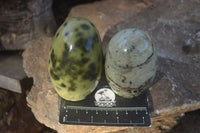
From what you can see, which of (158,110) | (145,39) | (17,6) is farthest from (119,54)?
(17,6)

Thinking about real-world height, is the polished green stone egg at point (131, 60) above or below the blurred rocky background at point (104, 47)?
above

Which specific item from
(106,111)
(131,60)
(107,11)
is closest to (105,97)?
(106,111)

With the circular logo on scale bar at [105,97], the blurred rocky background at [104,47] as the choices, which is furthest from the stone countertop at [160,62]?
the circular logo on scale bar at [105,97]

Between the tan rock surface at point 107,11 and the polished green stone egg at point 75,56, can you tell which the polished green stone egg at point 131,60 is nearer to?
the polished green stone egg at point 75,56

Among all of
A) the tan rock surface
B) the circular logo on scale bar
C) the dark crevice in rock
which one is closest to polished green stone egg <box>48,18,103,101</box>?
the circular logo on scale bar

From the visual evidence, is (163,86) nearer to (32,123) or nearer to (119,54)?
(119,54)

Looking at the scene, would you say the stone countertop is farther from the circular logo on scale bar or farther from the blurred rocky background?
the circular logo on scale bar

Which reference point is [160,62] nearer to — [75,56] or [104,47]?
[104,47]
